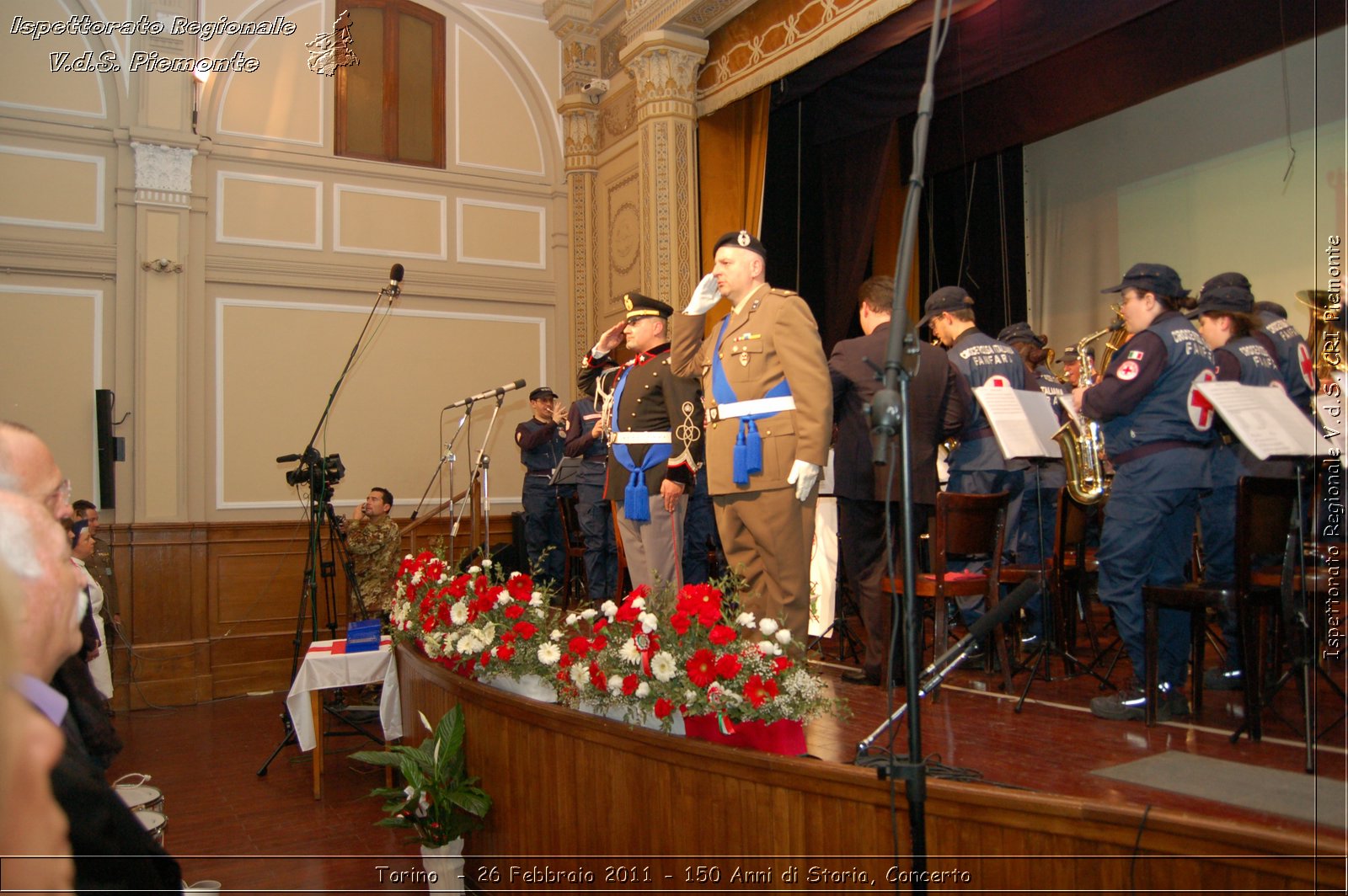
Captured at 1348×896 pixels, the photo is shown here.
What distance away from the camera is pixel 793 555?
3.42 metres

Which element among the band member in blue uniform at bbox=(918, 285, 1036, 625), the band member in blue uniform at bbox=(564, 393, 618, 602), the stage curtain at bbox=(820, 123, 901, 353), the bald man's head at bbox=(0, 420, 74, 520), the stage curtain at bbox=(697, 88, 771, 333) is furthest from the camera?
the stage curtain at bbox=(820, 123, 901, 353)

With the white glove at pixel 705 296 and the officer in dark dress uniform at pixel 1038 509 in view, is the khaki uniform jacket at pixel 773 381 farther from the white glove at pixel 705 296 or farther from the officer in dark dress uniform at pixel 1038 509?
the officer in dark dress uniform at pixel 1038 509

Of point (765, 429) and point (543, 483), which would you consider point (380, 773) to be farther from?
point (765, 429)

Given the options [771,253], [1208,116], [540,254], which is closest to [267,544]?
[540,254]

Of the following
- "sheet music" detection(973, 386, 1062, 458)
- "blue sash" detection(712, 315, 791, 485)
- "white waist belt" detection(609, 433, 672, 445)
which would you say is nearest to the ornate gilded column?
"white waist belt" detection(609, 433, 672, 445)

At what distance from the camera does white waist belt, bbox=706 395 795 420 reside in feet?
11.3

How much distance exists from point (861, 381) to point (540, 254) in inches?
216

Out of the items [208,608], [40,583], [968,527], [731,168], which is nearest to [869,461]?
[968,527]

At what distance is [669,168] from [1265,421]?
18.7 feet

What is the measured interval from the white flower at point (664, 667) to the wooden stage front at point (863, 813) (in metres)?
0.16

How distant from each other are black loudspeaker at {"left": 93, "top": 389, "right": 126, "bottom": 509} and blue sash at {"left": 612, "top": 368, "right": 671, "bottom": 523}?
456 centimetres

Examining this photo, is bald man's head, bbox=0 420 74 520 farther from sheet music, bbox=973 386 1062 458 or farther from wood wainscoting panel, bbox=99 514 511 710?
wood wainscoting panel, bbox=99 514 511 710

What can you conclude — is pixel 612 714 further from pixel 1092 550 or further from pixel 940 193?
pixel 940 193

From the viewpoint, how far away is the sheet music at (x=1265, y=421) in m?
2.75
